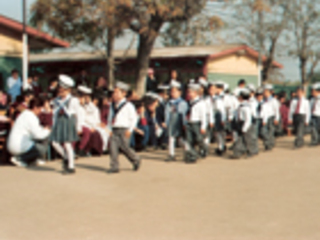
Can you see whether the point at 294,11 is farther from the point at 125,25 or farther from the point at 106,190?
the point at 106,190

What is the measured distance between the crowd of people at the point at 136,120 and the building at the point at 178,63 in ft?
33.5

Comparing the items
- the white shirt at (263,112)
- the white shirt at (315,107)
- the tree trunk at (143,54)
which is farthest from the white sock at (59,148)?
the tree trunk at (143,54)

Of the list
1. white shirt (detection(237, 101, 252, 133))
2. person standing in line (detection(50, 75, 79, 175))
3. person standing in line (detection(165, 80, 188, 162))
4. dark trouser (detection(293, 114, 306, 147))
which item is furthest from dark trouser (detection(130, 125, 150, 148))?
person standing in line (detection(50, 75, 79, 175))

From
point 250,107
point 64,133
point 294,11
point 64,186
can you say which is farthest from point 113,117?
point 294,11

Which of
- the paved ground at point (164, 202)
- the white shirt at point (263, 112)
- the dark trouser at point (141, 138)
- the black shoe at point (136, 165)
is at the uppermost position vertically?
the white shirt at point (263, 112)

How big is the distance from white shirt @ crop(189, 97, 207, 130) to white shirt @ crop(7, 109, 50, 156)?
10.4 feet

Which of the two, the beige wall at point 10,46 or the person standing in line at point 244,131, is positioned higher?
the beige wall at point 10,46

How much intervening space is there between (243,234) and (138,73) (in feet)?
62.8

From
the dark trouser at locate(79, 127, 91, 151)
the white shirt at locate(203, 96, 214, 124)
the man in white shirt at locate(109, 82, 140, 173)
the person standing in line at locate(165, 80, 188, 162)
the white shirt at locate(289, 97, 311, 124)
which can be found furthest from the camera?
the white shirt at locate(289, 97, 311, 124)

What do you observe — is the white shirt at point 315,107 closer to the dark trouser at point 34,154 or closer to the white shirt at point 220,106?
the white shirt at point 220,106

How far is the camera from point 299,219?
23.9 ft

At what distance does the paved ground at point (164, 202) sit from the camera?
670cm

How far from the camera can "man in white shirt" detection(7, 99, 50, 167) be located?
12.4 meters

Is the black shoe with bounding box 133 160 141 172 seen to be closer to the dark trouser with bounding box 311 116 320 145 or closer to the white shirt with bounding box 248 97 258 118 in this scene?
the white shirt with bounding box 248 97 258 118
